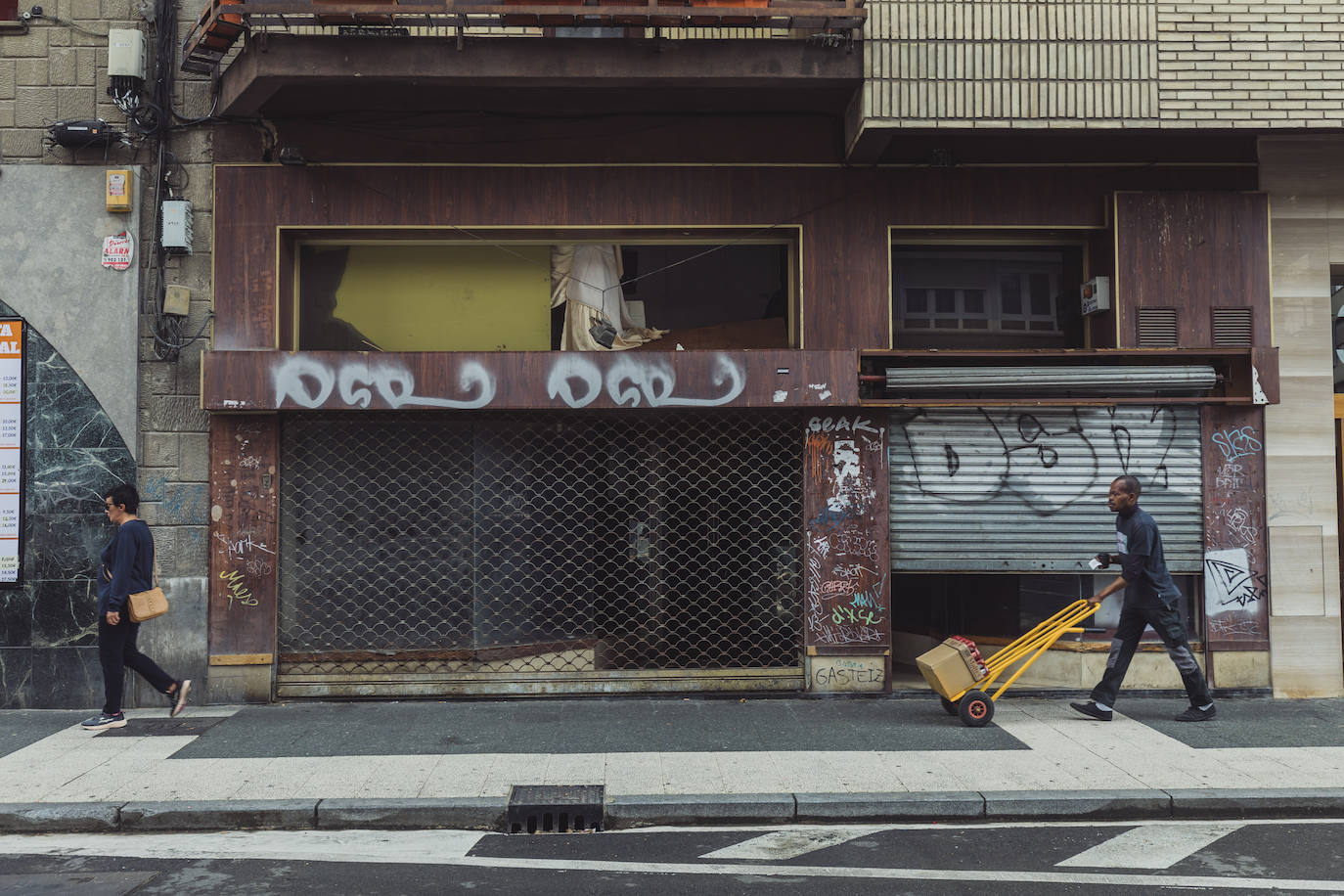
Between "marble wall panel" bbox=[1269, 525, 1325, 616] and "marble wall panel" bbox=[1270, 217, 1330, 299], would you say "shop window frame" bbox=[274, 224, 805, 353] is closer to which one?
"marble wall panel" bbox=[1270, 217, 1330, 299]

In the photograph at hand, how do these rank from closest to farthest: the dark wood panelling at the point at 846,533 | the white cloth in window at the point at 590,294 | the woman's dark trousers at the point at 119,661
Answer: the woman's dark trousers at the point at 119,661, the dark wood panelling at the point at 846,533, the white cloth in window at the point at 590,294

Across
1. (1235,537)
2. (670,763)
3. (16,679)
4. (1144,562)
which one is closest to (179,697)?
(16,679)

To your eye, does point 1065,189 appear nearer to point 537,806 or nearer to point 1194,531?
point 1194,531

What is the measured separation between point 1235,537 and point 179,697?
920 centimetres

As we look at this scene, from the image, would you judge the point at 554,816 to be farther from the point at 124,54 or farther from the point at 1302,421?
the point at 1302,421

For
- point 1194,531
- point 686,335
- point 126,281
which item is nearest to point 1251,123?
point 1194,531

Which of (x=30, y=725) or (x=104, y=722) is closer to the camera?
(x=104, y=722)

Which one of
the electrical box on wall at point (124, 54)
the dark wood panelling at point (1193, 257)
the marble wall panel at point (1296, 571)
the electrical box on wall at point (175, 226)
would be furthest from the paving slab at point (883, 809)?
the electrical box on wall at point (124, 54)

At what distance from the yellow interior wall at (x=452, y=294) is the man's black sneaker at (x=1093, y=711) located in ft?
18.3

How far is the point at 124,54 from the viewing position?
8953 mm

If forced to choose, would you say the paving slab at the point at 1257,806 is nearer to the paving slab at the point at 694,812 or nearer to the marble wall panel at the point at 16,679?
the paving slab at the point at 694,812

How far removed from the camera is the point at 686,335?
977cm

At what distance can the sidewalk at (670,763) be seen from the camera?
6.19 m

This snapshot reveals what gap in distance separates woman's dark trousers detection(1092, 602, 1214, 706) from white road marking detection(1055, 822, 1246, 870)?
2.21 metres
